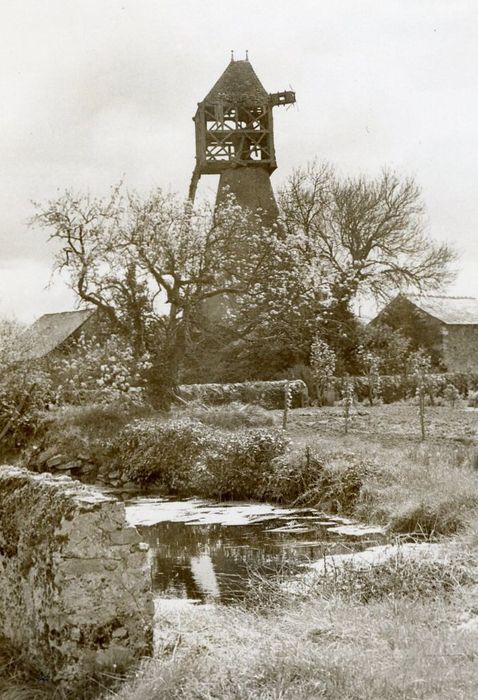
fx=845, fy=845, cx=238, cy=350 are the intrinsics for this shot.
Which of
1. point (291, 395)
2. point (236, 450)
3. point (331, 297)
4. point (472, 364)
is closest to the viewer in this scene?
point (236, 450)

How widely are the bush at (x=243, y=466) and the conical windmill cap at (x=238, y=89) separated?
24.8 meters

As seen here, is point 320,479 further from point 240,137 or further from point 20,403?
point 240,137

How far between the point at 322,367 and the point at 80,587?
2387 centimetres

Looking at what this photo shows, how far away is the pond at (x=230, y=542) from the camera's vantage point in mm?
11008

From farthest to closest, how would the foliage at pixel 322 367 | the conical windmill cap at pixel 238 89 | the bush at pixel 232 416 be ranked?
1. the conical windmill cap at pixel 238 89
2. the foliage at pixel 322 367
3. the bush at pixel 232 416

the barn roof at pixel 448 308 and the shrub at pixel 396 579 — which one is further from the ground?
the barn roof at pixel 448 308

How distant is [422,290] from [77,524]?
122 ft

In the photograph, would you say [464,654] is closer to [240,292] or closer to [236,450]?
[236,450]

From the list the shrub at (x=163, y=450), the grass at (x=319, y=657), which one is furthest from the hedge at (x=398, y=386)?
the grass at (x=319, y=657)

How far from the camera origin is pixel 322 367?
97.7ft

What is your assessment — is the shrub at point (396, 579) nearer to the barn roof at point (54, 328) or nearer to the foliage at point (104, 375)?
the foliage at point (104, 375)

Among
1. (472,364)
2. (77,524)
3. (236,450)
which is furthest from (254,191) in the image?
(77,524)

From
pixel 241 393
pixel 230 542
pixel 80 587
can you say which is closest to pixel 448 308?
pixel 241 393

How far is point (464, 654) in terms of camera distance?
587cm
